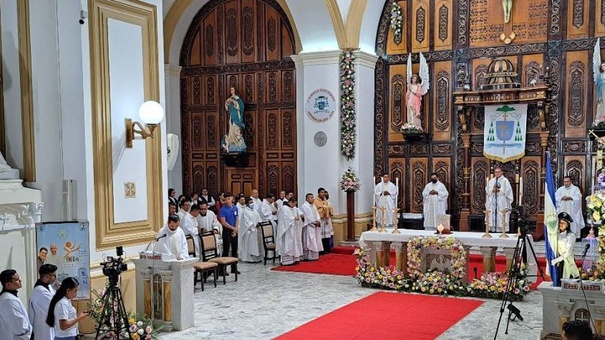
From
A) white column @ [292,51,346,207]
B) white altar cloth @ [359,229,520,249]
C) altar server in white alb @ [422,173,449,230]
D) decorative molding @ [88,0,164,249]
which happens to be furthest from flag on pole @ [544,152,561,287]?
white column @ [292,51,346,207]

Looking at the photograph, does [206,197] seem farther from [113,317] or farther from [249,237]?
[113,317]

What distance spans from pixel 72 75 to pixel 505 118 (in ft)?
34.5

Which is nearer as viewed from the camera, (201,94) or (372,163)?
(372,163)

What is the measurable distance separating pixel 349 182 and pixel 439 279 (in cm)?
468

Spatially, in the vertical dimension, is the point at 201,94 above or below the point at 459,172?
above

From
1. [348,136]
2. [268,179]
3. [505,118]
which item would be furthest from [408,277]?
[268,179]

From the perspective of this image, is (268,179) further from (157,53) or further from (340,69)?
(157,53)

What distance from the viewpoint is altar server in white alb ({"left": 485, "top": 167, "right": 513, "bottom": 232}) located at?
1445 centimetres

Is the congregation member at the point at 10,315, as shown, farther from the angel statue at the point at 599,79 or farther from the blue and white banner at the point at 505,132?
the angel statue at the point at 599,79

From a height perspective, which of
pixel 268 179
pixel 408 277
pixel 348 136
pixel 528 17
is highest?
pixel 528 17

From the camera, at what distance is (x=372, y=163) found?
52.5ft

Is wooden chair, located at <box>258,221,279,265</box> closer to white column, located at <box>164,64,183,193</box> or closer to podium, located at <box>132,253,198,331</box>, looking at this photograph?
podium, located at <box>132,253,198,331</box>

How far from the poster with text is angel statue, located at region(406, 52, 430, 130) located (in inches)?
403

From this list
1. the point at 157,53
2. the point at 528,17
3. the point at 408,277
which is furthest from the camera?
the point at 528,17
